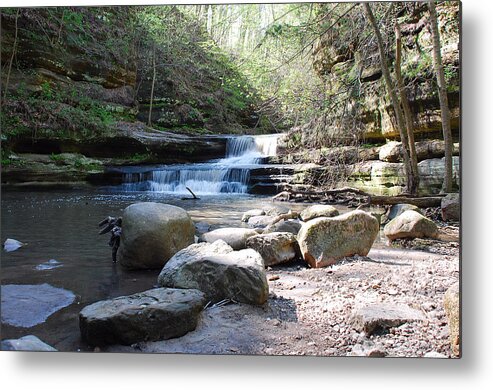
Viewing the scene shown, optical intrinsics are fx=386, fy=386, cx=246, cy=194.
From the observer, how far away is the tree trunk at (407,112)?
277 cm

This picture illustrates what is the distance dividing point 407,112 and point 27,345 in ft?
9.55

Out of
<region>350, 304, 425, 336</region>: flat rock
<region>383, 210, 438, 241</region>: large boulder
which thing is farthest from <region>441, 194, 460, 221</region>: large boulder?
<region>350, 304, 425, 336</region>: flat rock

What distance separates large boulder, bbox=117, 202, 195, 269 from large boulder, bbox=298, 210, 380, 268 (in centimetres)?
87

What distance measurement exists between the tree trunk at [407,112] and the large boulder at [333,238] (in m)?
0.51

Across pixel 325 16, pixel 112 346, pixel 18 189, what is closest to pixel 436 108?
pixel 325 16

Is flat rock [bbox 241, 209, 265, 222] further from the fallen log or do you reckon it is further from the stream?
the fallen log

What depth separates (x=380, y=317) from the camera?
6.55 ft

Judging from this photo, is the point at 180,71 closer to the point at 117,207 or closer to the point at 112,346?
the point at 117,207

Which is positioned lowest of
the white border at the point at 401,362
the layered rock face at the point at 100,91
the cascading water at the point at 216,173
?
the white border at the point at 401,362

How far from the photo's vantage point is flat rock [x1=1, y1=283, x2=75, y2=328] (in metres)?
2.16

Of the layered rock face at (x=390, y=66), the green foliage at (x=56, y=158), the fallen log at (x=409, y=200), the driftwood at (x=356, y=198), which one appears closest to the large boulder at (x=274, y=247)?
the driftwood at (x=356, y=198)

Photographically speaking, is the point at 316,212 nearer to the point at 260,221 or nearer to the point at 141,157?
the point at 260,221

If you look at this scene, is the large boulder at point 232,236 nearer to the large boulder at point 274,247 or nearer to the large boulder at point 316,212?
the large boulder at point 274,247

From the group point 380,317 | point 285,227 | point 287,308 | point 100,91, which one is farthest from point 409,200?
point 100,91
